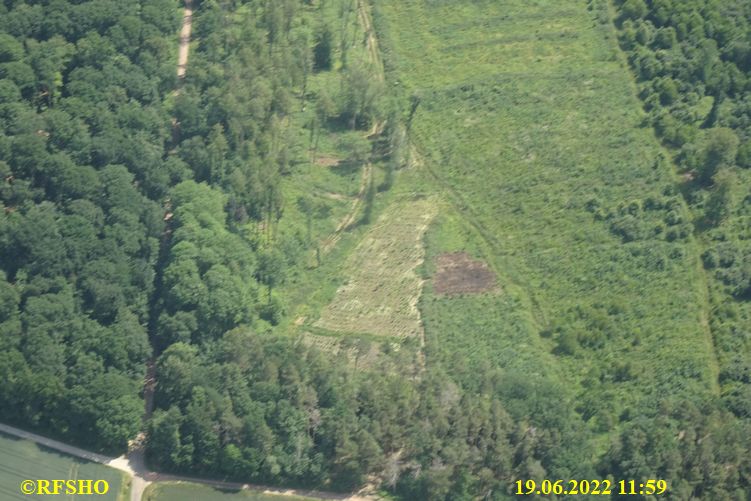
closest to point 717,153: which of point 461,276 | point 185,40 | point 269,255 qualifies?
point 461,276

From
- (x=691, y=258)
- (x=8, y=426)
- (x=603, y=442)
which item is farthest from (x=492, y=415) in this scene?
(x=8, y=426)

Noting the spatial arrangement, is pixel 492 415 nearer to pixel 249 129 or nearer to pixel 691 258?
pixel 691 258

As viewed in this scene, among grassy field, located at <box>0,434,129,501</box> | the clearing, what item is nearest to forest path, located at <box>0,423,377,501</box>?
grassy field, located at <box>0,434,129,501</box>

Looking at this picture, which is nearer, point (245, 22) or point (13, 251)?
point (13, 251)

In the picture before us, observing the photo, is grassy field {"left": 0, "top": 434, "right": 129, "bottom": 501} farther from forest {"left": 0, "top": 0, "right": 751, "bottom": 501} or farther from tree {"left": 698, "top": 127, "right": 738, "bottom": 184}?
tree {"left": 698, "top": 127, "right": 738, "bottom": 184}

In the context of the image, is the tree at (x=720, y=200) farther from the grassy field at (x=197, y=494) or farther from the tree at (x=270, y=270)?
the grassy field at (x=197, y=494)

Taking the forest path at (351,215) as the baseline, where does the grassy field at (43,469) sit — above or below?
below

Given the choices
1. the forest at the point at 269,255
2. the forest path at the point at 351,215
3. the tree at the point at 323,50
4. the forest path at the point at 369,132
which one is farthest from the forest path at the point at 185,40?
the forest path at the point at 351,215
